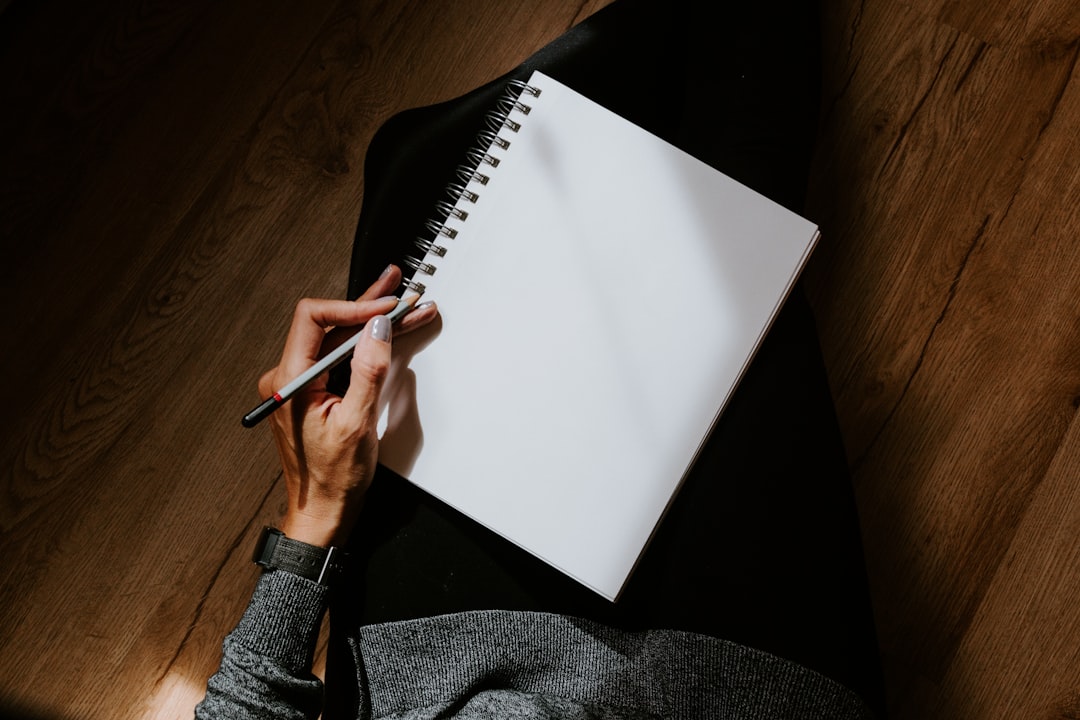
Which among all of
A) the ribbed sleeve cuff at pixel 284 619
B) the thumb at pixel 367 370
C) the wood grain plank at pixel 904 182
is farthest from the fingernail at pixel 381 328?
the wood grain plank at pixel 904 182

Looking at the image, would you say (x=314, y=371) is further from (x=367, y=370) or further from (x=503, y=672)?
(x=503, y=672)

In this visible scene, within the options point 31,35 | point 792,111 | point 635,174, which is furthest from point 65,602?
point 792,111

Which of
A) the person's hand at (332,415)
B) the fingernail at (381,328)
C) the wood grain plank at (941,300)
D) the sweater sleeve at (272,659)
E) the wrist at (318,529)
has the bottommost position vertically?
the sweater sleeve at (272,659)

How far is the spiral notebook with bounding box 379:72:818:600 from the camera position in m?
0.57

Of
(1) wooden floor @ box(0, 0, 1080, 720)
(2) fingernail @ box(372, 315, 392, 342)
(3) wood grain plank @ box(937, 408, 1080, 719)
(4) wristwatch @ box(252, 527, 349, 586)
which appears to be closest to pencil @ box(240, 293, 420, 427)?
(2) fingernail @ box(372, 315, 392, 342)

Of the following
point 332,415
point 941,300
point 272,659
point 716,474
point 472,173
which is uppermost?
point 941,300

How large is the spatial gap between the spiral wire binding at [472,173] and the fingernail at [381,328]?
46 mm

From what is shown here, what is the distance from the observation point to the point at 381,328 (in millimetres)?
555

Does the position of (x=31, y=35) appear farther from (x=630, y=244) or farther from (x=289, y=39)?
(x=630, y=244)

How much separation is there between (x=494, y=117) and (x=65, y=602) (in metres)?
0.73

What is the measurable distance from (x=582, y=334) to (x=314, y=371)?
0.71ft

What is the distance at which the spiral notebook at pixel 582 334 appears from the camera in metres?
0.57

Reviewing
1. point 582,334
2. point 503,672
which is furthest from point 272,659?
point 582,334

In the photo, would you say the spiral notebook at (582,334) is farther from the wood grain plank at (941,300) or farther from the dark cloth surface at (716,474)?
the wood grain plank at (941,300)
